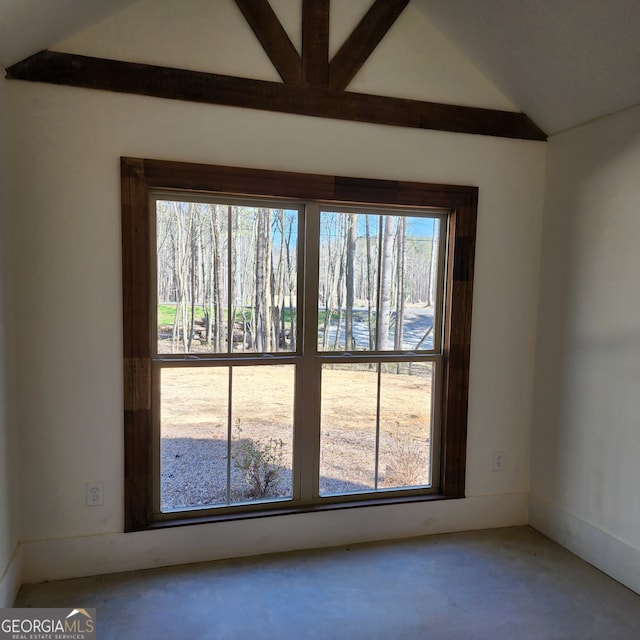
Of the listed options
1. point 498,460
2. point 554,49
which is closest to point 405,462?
point 498,460

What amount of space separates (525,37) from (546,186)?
0.86 metres

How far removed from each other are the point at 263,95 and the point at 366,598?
2443 millimetres

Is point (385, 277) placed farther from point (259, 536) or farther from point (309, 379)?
point (259, 536)

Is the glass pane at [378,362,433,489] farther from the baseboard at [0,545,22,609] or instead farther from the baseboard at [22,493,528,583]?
the baseboard at [0,545,22,609]

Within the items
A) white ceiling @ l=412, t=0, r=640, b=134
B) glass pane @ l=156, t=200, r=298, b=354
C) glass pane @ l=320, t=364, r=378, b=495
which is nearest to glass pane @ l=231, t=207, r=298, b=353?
glass pane @ l=156, t=200, r=298, b=354

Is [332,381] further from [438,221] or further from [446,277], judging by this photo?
[438,221]

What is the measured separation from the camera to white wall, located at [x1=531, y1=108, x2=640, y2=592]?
2355 millimetres

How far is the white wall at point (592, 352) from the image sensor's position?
92.7 inches

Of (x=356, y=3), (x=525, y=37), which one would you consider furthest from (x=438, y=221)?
(x=356, y=3)

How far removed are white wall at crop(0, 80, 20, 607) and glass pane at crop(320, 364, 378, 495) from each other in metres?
1.48

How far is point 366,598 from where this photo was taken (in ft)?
7.18

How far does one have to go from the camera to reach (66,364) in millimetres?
2244

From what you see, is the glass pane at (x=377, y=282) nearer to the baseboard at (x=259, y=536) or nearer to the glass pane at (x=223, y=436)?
the glass pane at (x=223, y=436)

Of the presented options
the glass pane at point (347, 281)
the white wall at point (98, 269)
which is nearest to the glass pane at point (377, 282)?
the glass pane at point (347, 281)
